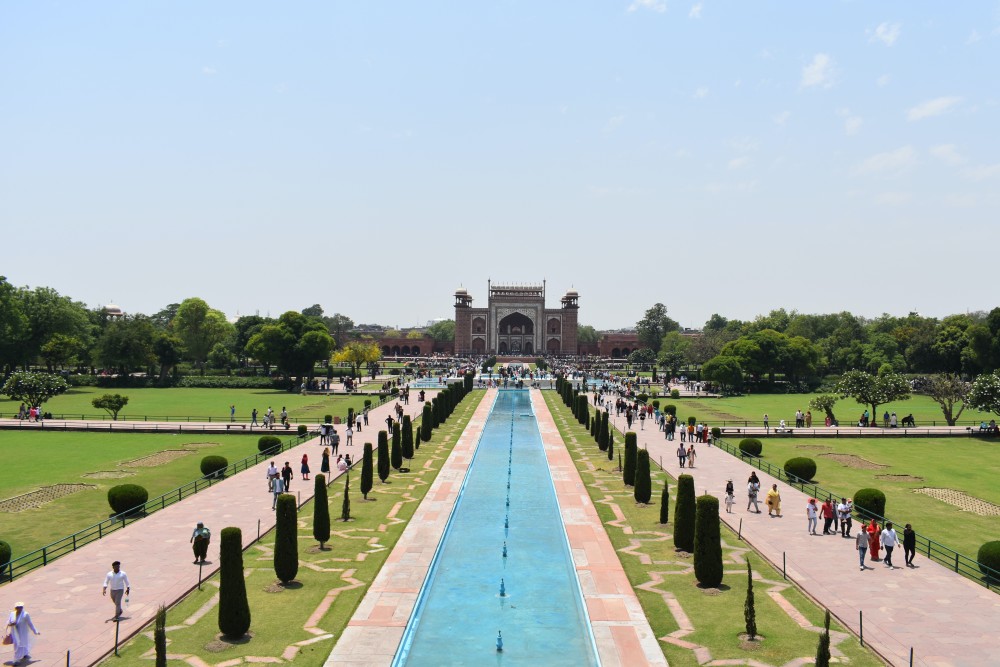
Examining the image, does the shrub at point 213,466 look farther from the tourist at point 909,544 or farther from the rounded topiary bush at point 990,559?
the tourist at point 909,544

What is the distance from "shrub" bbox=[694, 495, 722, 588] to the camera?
1552 cm

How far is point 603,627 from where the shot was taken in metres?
13.5

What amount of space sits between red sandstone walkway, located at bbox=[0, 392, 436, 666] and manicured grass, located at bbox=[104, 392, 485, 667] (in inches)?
22.1

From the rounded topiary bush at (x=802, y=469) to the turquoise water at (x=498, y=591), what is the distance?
898cm

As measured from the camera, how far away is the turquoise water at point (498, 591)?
1271 centimetres

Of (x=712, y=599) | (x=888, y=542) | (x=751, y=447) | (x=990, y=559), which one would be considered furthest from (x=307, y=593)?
(x=751, y=447)

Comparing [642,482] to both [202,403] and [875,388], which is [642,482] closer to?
[875,388]

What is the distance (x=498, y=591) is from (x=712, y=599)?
440cm

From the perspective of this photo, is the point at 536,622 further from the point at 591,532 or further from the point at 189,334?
the point at 189,334

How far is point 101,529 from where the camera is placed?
19.5 m

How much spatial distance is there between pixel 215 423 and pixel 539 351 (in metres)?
103

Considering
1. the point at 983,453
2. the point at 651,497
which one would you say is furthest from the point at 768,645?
the point at 983,453

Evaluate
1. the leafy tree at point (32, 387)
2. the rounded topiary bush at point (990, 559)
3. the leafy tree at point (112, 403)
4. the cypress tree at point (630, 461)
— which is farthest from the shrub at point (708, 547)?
the leafy tree at point (32, 387)

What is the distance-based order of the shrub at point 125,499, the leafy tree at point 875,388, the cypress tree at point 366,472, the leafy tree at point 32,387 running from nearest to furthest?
1. the shrub at point 125,499
2. the cypress tree at point 366,472
3. the leafy tree at point 32,387
4. the leafy tree at point 875,388
